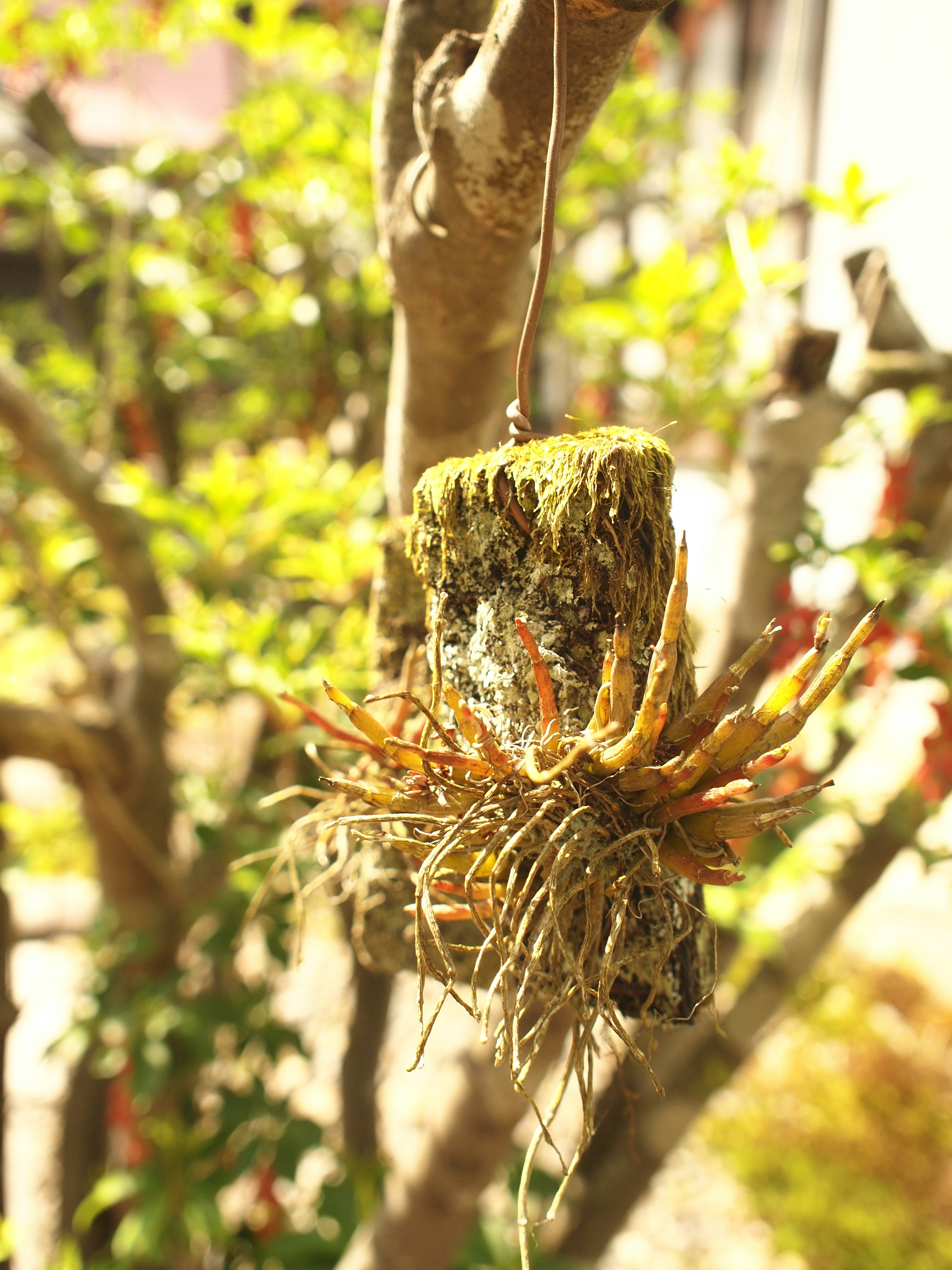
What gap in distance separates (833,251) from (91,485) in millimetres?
1473

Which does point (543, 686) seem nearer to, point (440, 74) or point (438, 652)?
point (438, 652)

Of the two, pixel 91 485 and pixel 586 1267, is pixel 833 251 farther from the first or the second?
pixel 586 1267

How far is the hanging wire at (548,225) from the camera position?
54 centimetres

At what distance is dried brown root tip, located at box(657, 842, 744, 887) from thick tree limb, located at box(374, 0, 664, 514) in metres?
0.57

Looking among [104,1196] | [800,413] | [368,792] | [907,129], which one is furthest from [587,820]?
[907,129]

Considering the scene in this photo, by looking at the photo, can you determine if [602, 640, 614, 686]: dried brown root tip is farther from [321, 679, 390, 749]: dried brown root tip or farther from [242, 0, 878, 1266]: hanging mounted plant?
[321, 679, 390, 749]: dried brown root tip

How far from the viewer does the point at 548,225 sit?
0.57 meters

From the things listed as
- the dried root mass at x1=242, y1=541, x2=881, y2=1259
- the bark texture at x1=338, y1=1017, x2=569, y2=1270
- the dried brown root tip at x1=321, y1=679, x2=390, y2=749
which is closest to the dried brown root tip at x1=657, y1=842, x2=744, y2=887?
the dried root mass at x1=242, y1=541, x2=881, y2=1259

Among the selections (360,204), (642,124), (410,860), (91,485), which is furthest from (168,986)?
(642,124)

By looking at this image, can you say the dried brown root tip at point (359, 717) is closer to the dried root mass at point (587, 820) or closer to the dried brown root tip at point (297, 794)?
the dried root mass at point (587, 820)

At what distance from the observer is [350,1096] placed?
234 centimetres

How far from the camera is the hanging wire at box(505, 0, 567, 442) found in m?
0.54

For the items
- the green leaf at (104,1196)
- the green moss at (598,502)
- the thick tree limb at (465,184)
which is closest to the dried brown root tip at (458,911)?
the green moss at (598,502)

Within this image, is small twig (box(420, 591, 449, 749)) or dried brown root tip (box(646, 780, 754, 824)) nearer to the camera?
dried brown root tip (box(646, 780, 754, 824))
